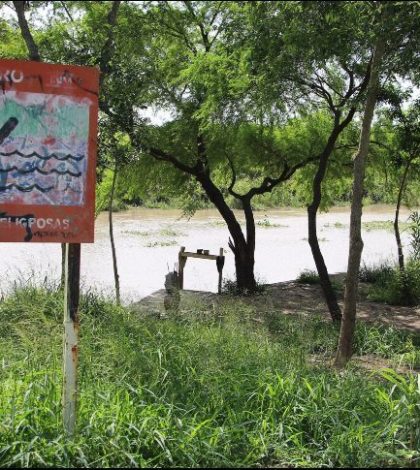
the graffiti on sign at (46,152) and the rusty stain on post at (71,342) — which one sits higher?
the graffiti on sign at (46,152)

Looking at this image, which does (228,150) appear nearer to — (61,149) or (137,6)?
(137,6)

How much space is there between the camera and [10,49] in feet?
31.9

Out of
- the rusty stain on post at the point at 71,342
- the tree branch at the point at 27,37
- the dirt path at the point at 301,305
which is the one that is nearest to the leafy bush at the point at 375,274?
the dirt path at the point at 301,305

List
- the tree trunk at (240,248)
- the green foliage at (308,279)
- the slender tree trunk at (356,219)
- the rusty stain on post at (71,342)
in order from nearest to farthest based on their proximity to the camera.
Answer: the rusty stain on post at (71,342) < the slender tree trunk at (356,219) < the tree trunk at (240,248) < the green foliage at (308,279)

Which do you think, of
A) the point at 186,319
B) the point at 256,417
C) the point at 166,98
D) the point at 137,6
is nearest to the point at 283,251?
the point at 166,98

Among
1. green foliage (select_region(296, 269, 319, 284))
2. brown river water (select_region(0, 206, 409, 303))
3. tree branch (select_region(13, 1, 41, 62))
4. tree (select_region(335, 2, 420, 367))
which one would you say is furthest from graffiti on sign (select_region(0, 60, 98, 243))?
green foliage (select_region(296, 269, 319, 284))

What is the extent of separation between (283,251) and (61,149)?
2042 centimetres

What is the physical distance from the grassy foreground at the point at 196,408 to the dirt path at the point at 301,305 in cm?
358

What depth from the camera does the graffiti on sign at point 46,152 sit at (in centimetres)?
347

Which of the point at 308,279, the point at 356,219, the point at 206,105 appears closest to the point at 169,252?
the point at 308,279

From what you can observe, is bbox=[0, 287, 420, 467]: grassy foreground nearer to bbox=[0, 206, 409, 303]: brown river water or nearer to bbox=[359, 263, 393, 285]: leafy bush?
bbox=[0, 206, 409, 303]: brown river water

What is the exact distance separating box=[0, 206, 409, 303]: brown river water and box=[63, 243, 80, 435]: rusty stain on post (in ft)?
14.0

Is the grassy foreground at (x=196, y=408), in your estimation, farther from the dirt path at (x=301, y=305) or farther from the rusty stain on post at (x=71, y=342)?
the dirt path at (x=301, y=305)

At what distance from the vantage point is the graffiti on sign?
3475mm
